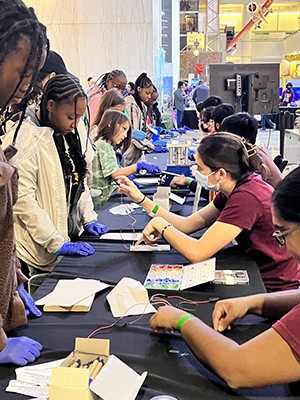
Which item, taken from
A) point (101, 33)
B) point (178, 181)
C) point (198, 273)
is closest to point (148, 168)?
point (178, 181)

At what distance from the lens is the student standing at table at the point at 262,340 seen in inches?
34.8

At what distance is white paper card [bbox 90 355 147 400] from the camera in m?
0.86

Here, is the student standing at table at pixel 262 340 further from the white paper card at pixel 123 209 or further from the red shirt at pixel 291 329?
the white paper card at pixel 123 209

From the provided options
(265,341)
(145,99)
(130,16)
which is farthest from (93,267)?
(130,16)

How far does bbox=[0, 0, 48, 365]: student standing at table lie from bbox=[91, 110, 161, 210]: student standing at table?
151 centimetres

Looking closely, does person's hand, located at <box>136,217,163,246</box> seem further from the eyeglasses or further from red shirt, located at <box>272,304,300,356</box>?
red shirt, located at <box>272,304,300,356</box>

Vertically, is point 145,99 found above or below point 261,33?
below

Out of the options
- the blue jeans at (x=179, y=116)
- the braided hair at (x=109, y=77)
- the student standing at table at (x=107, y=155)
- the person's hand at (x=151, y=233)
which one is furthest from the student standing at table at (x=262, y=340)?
the blue jeans at (x=179, y=116)

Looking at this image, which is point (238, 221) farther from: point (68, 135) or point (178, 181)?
point (178, 181)

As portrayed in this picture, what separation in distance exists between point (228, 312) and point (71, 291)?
1.54 feet

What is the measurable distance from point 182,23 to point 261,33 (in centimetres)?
546

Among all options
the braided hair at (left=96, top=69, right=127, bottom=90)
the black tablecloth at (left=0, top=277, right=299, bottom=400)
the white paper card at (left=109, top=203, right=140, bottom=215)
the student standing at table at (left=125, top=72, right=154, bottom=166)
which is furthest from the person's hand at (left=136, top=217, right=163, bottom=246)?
→ the braided hair at (left=96, top=69, right=127, bottom=90)

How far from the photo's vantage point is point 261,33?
1934 cm

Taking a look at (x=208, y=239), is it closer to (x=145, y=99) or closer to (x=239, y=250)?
(x=239, y=250)
